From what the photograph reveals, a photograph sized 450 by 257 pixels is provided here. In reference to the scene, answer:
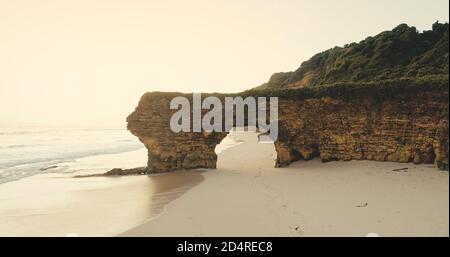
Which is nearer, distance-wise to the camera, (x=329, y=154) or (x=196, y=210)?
(x=196, y=210)

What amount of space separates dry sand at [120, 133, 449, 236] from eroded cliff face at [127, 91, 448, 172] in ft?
4.60

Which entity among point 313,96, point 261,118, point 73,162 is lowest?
point 73,162

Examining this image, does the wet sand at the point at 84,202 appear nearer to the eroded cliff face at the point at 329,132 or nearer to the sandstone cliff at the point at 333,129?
the eroded cliff face at the point at 329,132

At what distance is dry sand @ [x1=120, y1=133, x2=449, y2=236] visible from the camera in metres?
7.16

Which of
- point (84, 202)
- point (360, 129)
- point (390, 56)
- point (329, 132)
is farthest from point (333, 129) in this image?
point (84, 202)

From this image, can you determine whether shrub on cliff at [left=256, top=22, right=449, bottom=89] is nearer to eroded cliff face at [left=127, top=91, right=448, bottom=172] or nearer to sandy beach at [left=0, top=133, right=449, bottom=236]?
eroded cliff face at [left=127, top=91, right=448, bottom=172]

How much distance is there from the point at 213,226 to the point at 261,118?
12.6 meters

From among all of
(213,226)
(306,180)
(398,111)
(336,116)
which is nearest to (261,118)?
(336,116)

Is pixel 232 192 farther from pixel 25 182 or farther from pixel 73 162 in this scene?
pixel 73 162

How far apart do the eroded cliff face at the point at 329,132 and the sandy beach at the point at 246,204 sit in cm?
112

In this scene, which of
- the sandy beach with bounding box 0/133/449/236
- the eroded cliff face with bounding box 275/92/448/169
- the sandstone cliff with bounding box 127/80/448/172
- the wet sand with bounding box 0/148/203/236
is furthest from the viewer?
the sandstone cliff with bounding box 127/80/448/172

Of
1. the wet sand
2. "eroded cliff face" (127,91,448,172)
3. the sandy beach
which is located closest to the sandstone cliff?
"eroded cliff face" (127,91,448,172)

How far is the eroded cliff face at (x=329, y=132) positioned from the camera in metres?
15.8

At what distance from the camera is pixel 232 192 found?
49.9 feet
